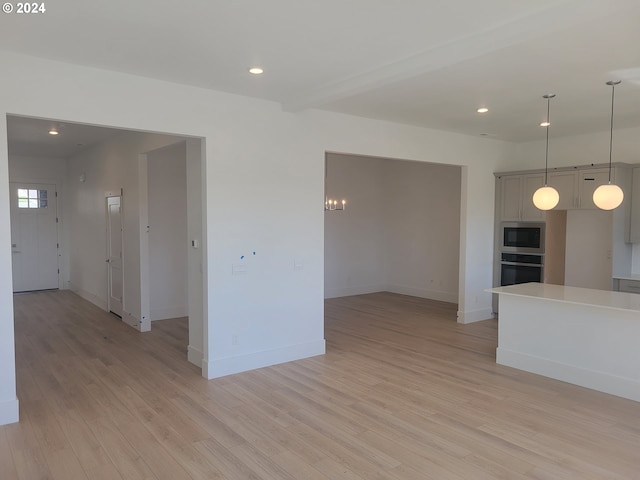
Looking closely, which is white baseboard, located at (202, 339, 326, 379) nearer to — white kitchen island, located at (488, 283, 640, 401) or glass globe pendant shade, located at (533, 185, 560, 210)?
white kitchen island, located at (488, 283, 640, 401)

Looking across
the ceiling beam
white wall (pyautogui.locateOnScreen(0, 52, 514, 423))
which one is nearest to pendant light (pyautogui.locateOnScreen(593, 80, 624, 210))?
the ceiling beam

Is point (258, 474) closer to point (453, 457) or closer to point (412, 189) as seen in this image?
point (453, 457)

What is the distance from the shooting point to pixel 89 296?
8.63 meters

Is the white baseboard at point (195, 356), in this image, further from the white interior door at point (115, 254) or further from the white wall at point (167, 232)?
the white interior door at point (115, 254)

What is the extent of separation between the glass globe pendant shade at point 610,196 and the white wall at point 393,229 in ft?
14.5

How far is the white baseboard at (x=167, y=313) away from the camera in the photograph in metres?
7.01

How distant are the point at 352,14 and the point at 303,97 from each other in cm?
187

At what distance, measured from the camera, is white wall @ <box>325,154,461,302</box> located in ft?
29.6

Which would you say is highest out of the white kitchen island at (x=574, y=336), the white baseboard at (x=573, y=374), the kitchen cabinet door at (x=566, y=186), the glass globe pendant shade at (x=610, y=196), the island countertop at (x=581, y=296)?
the kitchen cabinet door at (x=566, y=186)

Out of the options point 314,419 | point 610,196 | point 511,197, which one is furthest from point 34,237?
point 610,196

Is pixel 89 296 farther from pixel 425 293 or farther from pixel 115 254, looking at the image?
pixel 425 293

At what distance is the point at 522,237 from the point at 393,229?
337cm

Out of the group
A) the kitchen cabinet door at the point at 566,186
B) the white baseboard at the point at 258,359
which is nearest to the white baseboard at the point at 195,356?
the white baseboard at the point at 258,359

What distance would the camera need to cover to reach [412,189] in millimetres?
9656
